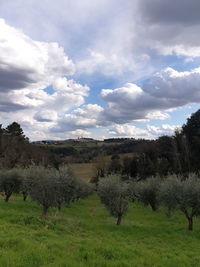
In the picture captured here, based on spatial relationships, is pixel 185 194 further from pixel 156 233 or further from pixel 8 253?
pixel 8 253

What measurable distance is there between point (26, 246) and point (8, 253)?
1274 millimetres

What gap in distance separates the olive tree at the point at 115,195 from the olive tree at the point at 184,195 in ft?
13.3

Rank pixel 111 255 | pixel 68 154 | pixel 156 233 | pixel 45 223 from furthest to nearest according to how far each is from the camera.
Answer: pixel 68 154, pixel 156 233, pixel 45 223, pixel 111 255

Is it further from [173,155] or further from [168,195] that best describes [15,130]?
[168,195]

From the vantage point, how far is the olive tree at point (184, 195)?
80.2ft

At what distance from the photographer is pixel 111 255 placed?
36.0ft

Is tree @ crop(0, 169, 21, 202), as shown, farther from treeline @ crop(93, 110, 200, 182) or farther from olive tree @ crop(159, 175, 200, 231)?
treeline @ crop(93, 110, 200, 182)

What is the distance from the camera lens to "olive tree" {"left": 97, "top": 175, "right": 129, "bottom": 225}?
2628 centimetres

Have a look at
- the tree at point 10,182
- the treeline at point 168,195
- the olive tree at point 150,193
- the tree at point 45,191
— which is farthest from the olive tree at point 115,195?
the tree at point 10,182

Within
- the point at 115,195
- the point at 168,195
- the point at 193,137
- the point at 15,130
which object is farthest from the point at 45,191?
the point at 15,130

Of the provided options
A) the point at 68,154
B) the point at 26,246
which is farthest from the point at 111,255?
the point at 68,154

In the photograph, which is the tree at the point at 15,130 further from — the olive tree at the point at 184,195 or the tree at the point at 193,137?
the olive tree at the point at 184,195

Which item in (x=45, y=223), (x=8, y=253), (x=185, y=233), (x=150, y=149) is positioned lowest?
(x=185, y=233)

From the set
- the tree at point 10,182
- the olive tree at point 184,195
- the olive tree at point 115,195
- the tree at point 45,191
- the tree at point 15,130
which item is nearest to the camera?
the olive tree at point 184,195
